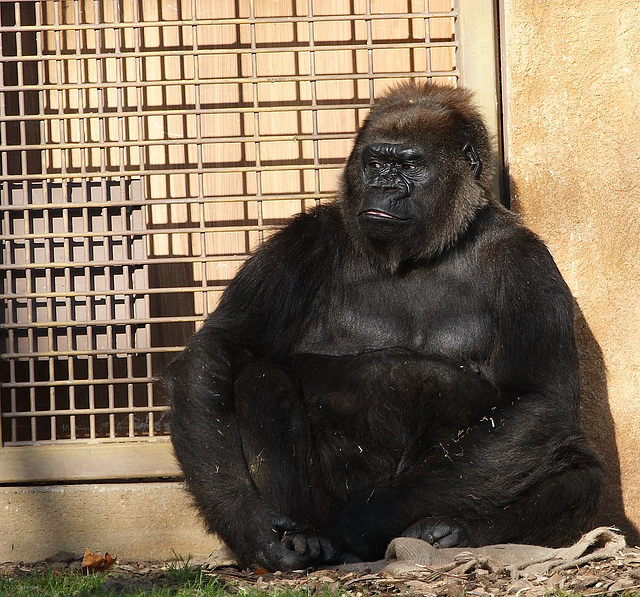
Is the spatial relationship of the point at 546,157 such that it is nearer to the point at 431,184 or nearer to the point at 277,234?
the point at 431,184

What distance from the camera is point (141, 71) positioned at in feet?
15.1

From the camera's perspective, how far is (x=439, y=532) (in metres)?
3.41

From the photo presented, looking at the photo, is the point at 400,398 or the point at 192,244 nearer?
the point at 400,398

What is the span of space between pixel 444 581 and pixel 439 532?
302 mm

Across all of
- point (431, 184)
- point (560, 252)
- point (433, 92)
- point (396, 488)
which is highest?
point (433, 92)

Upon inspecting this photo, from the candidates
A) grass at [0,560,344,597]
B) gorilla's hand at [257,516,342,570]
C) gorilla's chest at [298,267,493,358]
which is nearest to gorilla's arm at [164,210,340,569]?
gorilla's hand at [257,516,342,570]

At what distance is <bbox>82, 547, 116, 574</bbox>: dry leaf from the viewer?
3.85 meters

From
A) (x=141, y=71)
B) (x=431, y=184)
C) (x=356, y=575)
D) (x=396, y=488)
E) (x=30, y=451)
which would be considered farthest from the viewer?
(x=141, y=71)

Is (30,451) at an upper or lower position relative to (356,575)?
upper

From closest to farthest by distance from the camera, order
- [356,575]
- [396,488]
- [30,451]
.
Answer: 1. [356,575]
2. [396,488]
3. [30,451]

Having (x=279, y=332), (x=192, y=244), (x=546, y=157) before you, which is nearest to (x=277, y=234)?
(x=279, y=332)

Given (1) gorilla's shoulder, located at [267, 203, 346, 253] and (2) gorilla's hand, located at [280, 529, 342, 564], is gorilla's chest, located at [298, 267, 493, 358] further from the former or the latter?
(2) gorilla's hand, located at [280, 529, 342, 564]

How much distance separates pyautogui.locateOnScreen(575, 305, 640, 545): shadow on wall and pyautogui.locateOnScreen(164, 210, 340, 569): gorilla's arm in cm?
130

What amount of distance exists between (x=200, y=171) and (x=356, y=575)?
1.93 meters
